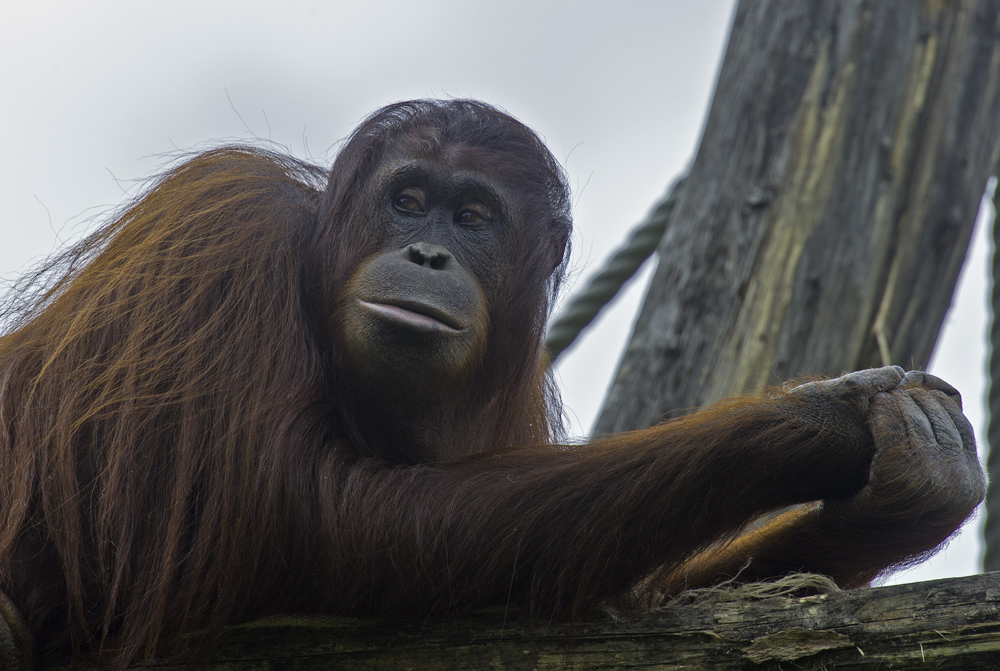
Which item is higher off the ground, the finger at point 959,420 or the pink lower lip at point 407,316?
the pink lower lip at point 407,316

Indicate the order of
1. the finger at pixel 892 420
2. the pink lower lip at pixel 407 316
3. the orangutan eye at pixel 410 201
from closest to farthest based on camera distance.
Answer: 1. the finger at pixel 892 420
2. the pink lower lip at pixel 407 316
3. the orangutan eye at pixel 410 201

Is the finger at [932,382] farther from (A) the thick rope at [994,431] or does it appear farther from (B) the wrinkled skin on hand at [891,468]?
(A) the thick rope at [994,431]

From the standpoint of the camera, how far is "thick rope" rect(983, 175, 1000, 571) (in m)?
4.88

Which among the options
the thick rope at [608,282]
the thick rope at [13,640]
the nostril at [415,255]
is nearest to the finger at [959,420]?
the nostril at [415,255]

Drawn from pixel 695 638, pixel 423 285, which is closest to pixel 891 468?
pixel 695 638

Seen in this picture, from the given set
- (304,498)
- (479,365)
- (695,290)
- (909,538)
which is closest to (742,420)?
(909,538)

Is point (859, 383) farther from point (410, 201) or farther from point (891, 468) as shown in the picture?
point (410, 201)

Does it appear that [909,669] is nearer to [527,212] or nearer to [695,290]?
[527,212]

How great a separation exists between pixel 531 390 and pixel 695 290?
99 cm

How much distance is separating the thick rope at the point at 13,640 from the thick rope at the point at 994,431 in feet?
12.9

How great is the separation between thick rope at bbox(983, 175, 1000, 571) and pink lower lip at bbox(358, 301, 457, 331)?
3068mm

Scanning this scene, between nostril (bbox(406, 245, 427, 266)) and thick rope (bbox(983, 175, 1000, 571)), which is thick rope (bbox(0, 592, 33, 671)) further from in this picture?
thick rope (bbox(983, 175, 1000, 571))

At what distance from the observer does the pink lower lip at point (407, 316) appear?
9.25ft

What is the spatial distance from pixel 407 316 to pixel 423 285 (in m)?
0.10
